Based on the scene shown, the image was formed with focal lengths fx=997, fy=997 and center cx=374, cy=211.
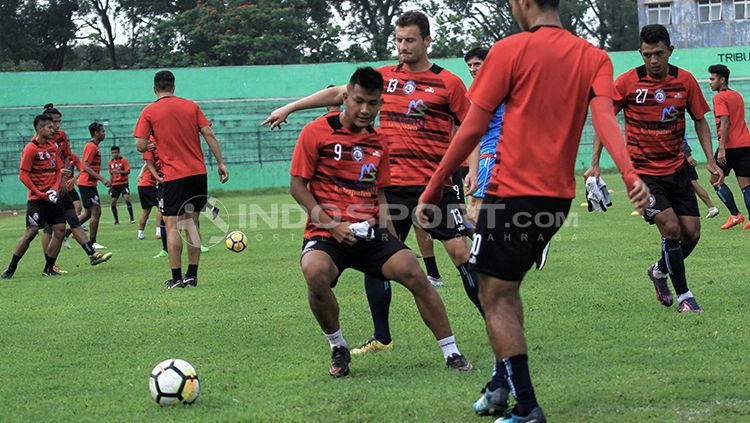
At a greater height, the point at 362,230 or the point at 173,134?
the point at 173,134

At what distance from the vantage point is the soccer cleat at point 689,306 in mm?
7805

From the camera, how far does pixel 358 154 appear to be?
20.2ft

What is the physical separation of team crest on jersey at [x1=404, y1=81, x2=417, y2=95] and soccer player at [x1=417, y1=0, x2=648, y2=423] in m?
2.59

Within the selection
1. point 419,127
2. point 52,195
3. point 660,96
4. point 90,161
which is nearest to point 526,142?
point 419,127

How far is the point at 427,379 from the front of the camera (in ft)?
19.4

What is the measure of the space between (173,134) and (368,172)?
5480mm

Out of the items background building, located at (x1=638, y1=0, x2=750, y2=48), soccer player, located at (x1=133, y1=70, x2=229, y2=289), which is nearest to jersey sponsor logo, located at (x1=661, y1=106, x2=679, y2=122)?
soccer player, located at (x1=133, y1=70, x2=229, y2=289)

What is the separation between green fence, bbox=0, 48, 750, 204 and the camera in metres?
36.7

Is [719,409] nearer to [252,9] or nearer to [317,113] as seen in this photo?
[317,113]

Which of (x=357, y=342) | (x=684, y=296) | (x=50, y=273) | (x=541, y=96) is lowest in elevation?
(x=50, y=273)

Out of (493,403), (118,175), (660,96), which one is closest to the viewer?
(493,403)

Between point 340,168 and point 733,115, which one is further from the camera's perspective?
point 733,115

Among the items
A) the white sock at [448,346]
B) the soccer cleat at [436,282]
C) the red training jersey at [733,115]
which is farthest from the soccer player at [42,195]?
the red training jersey at [733,115]

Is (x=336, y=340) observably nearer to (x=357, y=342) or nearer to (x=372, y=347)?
(x=372, y=347)
